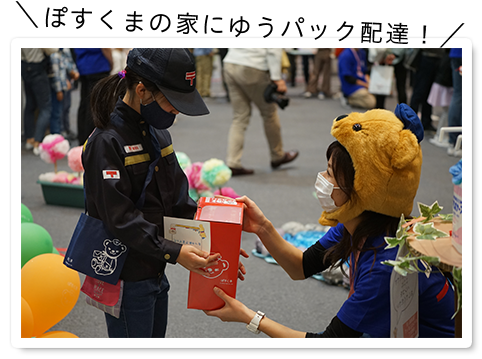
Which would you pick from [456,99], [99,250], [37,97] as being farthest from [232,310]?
[37,97]

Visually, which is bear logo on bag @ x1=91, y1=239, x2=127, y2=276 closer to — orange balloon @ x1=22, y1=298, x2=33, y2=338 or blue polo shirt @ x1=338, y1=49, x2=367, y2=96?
orange balloon @ x1=22, y1=298, x2=33, y2=338

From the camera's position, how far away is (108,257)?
1.53m

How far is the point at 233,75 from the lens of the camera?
4613 millimetres

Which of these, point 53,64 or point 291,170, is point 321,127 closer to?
point 291,170

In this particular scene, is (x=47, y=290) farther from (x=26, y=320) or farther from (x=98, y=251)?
(x=98, y=251)

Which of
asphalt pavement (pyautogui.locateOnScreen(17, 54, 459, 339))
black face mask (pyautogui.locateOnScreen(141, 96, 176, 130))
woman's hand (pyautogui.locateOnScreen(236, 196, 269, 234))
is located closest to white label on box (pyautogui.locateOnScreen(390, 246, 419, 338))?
woman's hand (pyautogui.locateOnScreen(236, 196, 269, 234))

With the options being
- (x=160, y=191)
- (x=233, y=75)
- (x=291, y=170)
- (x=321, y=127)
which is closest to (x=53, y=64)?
(x=233, y=75)

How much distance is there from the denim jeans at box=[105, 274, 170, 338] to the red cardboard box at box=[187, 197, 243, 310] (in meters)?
0.15

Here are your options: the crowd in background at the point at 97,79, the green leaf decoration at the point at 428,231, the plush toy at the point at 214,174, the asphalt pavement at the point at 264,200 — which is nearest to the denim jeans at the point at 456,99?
the crowd in background at the point at 97,79

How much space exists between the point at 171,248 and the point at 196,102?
1.44 ft

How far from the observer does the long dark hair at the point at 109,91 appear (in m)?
1.50

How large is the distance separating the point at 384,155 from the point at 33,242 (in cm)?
190

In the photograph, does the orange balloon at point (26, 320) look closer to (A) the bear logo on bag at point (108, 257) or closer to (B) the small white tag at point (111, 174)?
(A) the bear logo on bag at point (108, 257)

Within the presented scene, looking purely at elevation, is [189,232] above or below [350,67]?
below
